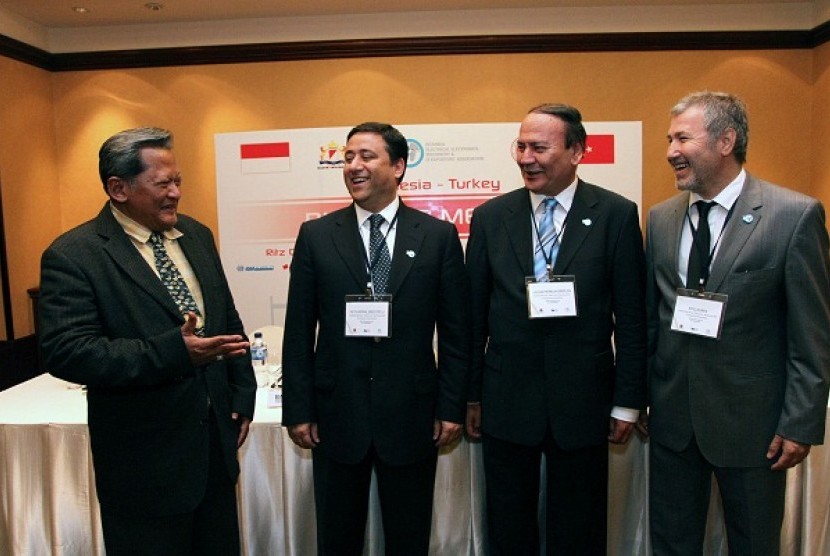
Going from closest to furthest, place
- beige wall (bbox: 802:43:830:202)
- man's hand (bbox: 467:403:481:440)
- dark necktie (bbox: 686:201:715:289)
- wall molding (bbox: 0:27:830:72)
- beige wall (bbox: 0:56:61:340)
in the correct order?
dark necktie (bbox: 686:201:715:289) < man's hand (bbox: 467:403:481:440) < beige wall (bbox: 0:56:61:340) < beige wall (bbox: 802:43:830:202) < wall molding (bbox: 0:27:830:72)

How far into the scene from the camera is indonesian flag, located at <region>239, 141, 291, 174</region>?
5016 millimetres

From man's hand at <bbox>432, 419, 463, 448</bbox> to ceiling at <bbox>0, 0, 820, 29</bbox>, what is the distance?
4145 millimetres

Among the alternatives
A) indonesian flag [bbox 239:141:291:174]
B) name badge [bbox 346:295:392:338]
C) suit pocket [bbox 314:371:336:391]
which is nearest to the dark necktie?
name badge [bbox 346:295:392:338]

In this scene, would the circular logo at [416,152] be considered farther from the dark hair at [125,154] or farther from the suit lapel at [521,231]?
the dark hair at [125,154]

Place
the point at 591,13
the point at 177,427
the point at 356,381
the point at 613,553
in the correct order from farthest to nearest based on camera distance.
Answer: the point at 591,13
the point at 613,553
the point at 356,381
the point at 177,427

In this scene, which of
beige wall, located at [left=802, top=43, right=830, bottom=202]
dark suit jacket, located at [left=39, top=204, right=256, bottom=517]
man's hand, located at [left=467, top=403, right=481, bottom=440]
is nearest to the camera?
dark suit jacket, located at [left=39, top=204, right=256, bottom=517]

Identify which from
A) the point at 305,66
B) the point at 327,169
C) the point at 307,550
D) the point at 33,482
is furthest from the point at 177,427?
the point at 305,66

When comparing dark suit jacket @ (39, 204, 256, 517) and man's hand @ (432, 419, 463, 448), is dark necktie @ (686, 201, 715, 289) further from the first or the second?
dark suit jacket @ (39, 204, 256, 517)

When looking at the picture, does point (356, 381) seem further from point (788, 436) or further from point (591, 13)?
point (591, 13)

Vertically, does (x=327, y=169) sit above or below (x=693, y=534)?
above

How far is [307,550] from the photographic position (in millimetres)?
2340

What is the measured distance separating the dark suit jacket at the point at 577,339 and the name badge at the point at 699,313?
0.14 m

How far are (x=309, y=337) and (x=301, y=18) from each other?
4.27 metres

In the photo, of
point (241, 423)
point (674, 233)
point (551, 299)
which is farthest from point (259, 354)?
point (674, 233)
